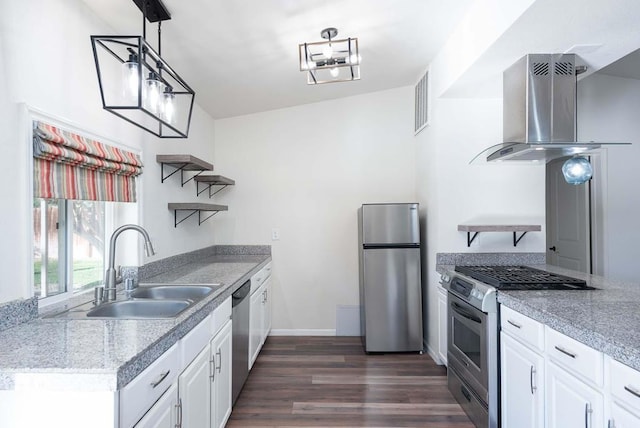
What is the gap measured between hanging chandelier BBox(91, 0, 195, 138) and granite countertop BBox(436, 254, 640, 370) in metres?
1.92

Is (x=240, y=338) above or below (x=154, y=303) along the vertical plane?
below

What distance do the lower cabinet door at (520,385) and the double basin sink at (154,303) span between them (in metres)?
1.70

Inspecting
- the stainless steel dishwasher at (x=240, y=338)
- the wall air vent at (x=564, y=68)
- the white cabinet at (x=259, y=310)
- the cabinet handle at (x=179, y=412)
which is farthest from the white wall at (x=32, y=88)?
the wall air vent at (x=564, y=68)

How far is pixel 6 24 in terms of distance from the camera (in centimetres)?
141

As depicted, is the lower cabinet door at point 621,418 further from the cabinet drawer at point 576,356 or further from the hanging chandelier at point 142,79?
the hanging chandelier at point 142,79

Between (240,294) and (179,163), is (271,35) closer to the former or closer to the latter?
(179,163)

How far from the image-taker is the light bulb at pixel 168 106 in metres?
1.71

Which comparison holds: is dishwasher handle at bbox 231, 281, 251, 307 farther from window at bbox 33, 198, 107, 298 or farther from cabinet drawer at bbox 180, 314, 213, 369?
window at bbox 33, 198, 107, 298

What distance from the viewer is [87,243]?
212 cm

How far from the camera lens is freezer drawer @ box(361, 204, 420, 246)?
11.2 feet

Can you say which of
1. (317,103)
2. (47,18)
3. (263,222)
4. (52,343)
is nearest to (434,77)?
(317,103)

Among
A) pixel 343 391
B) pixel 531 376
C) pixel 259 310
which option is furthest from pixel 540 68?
pixel 259 310

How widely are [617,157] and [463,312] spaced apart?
2781 mm

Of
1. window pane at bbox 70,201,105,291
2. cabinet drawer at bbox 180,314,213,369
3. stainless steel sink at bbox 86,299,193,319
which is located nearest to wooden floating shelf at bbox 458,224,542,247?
cabinet drawer at bbox 180,314,213,369
